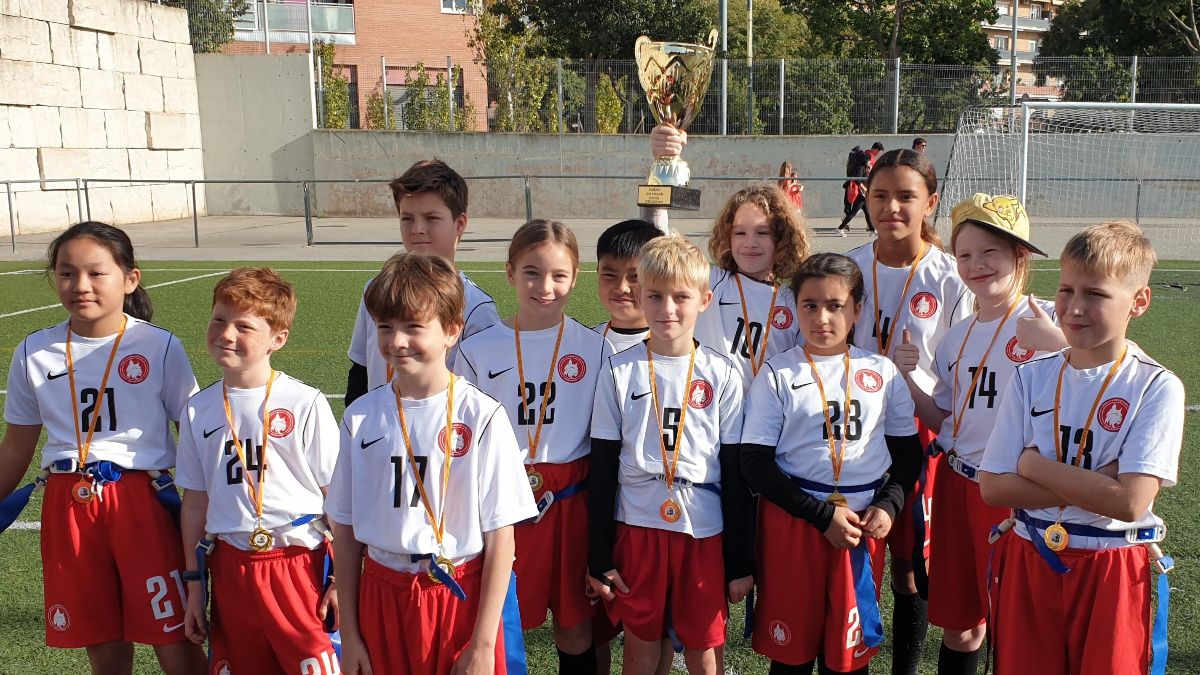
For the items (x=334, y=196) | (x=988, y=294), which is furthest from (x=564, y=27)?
(x=988, y=294)

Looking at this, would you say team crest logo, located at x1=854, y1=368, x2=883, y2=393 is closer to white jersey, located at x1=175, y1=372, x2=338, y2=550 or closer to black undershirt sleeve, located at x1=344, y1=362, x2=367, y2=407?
white jersey, located at x1=175, y1=372, x2=338, y2=550

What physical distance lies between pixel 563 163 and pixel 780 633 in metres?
20.8

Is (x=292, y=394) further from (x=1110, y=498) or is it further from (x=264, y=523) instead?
(x=1110, y=498)

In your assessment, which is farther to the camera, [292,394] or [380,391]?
[292,394]

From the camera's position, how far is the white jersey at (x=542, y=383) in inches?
120

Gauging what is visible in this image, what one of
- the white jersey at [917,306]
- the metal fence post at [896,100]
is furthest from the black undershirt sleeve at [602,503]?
the metal fence post at [896,100]

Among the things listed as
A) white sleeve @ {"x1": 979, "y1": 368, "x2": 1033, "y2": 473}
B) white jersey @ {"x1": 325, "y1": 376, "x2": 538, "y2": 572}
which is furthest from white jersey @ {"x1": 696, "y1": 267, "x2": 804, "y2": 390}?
white jersey @ {"x1": 325, "y1": 376, "x2": 538, "y2": 572}

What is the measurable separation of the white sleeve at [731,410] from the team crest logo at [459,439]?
0.85 m

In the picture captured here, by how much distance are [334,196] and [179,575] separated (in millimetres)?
21594

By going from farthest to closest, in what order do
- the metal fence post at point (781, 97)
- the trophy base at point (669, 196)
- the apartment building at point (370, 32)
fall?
1. the apartment building at point (370, 32)
2. the metal fence post at point (781, 97)
3. the trophy base at point (669, 196)

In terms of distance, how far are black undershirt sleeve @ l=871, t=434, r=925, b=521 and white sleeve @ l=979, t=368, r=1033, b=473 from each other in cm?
36

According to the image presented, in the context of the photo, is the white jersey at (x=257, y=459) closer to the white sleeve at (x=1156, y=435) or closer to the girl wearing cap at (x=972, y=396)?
the girl wearing cap at (x=972, y=396)

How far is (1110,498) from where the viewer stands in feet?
7.97

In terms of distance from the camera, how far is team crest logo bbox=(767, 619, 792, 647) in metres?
2.96
